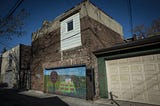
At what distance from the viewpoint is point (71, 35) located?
1055cm

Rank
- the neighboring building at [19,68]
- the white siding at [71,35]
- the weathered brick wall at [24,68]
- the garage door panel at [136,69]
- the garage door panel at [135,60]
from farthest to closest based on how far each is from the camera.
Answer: the neighboring building at [19,68] < the weathered brick wall at [24,68] < the white siding at [71,35] < the garage door panel at [135,60] < the garage door panel at [136,69]

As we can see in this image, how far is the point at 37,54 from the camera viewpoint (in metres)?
14.5

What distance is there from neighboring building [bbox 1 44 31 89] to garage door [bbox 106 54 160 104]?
13.5 metres

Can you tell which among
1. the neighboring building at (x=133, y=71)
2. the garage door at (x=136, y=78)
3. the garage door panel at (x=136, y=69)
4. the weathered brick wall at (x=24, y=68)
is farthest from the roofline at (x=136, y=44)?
the weathered brick wall at (x=24, y=68)

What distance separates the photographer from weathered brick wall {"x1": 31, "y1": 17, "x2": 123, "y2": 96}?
30.3ft

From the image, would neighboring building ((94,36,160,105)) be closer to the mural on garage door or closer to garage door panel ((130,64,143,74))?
garage door panel ((130,64,143,74))

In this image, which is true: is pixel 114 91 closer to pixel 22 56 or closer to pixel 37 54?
pixel 37 54

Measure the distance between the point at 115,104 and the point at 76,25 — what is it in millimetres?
6964

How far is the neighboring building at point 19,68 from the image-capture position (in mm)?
17625

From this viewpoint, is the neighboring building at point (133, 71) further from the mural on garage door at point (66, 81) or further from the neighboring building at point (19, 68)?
the neighboring building at point (19, 68)

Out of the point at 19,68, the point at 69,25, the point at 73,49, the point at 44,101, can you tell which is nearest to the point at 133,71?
the point at 73,49

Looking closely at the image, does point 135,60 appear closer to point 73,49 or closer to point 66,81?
point 73,49

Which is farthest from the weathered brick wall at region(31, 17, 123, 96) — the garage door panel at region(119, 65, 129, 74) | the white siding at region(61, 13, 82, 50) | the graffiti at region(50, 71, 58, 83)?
the garage door panel at region(119, 65, 129, 74)

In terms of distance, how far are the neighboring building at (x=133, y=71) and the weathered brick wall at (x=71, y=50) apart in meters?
0.85
